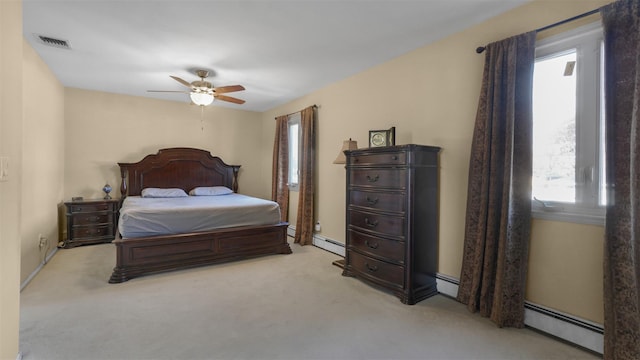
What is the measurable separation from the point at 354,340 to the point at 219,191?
4225 mm

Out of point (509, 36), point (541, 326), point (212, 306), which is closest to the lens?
point (541, 326)

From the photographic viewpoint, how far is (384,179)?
9.72ft

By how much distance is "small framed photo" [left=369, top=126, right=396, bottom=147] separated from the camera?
334cm

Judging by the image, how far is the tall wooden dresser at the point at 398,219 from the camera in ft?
9.02

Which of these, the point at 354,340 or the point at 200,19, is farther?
the point at 200,19

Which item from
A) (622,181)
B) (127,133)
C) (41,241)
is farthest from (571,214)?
(127,133)

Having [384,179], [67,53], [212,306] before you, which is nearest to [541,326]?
[384,179]

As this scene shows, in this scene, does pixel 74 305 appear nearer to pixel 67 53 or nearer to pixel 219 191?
pixel 67 53

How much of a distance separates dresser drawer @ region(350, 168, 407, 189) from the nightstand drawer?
4083 millimetres

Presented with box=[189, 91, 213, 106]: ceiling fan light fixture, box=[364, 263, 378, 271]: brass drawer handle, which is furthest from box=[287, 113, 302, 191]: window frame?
box=[364, 263, 378, 271]: brass drawer handle

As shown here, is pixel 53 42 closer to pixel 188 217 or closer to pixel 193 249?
pixel 188 217

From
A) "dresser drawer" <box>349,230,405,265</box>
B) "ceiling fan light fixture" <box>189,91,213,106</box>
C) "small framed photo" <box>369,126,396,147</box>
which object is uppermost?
"ceiling fan light fixture" <box>189,91,213,106</box>

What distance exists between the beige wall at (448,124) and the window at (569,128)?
0.51 feet

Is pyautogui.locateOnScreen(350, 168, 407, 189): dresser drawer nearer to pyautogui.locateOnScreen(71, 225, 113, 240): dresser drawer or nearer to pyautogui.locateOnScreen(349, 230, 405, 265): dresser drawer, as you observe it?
pyautogui.locateOnScreen(349, 230, 405, 265): dresser drawer
